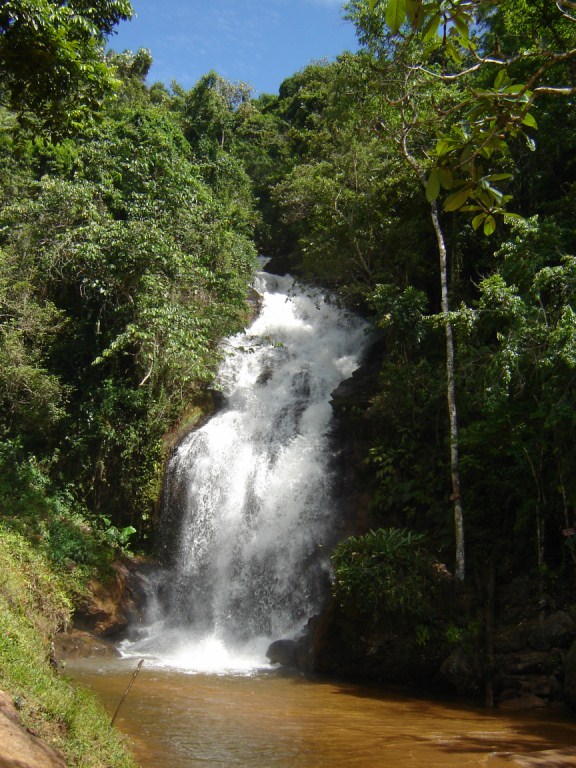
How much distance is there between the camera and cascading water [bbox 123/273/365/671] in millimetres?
11711

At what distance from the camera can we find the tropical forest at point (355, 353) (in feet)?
21.1

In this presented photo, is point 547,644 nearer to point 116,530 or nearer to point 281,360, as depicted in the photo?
point 116,530

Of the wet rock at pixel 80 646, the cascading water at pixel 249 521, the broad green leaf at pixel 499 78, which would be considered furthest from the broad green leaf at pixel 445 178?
the wet rock at pixel 80 646

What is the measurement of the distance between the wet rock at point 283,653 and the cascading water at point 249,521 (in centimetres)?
32

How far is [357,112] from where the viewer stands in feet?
48.4

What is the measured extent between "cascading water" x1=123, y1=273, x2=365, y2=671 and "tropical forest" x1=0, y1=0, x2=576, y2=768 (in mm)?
321

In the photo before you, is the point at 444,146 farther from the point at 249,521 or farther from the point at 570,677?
the point at 249,521

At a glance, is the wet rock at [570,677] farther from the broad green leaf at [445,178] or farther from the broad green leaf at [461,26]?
the broad green leaf at [461,26]

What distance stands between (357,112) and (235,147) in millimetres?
14624

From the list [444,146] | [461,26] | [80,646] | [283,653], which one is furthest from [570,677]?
[461,26]

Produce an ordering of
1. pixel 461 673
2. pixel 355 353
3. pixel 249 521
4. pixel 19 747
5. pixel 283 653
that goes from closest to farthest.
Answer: pixel 19 747
pixel 461 673
pixel 283 653
pixel 249 521
pixel 355 353

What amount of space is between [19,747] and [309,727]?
4.09 meters

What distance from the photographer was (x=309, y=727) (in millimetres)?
6777

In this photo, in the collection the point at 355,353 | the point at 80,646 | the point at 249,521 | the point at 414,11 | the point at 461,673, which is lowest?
the point at 80,646
